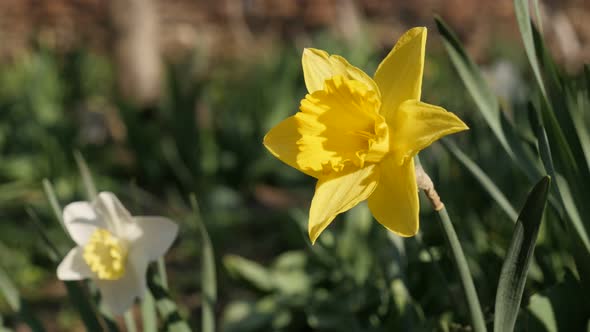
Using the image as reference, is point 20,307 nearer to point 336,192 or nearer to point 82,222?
point 82,222

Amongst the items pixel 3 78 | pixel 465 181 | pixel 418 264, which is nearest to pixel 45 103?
pixel 3 78

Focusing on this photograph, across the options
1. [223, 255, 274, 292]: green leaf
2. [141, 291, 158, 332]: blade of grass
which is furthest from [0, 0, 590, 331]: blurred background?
[141, 291, 158, 332]: blade of grass

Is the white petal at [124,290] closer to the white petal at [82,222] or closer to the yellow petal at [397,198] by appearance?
the white petal at [82,222]

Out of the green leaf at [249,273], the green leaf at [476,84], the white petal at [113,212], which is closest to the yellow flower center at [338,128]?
the green leaf at [476,84]

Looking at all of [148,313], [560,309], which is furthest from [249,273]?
[560,309]

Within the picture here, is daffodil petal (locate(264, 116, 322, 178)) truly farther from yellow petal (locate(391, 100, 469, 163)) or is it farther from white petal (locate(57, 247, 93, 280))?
white petal (locate(57, 247, 93, 280))

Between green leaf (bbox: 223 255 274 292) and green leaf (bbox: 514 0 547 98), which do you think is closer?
green leaf (bbox: 514 0 547 98)
